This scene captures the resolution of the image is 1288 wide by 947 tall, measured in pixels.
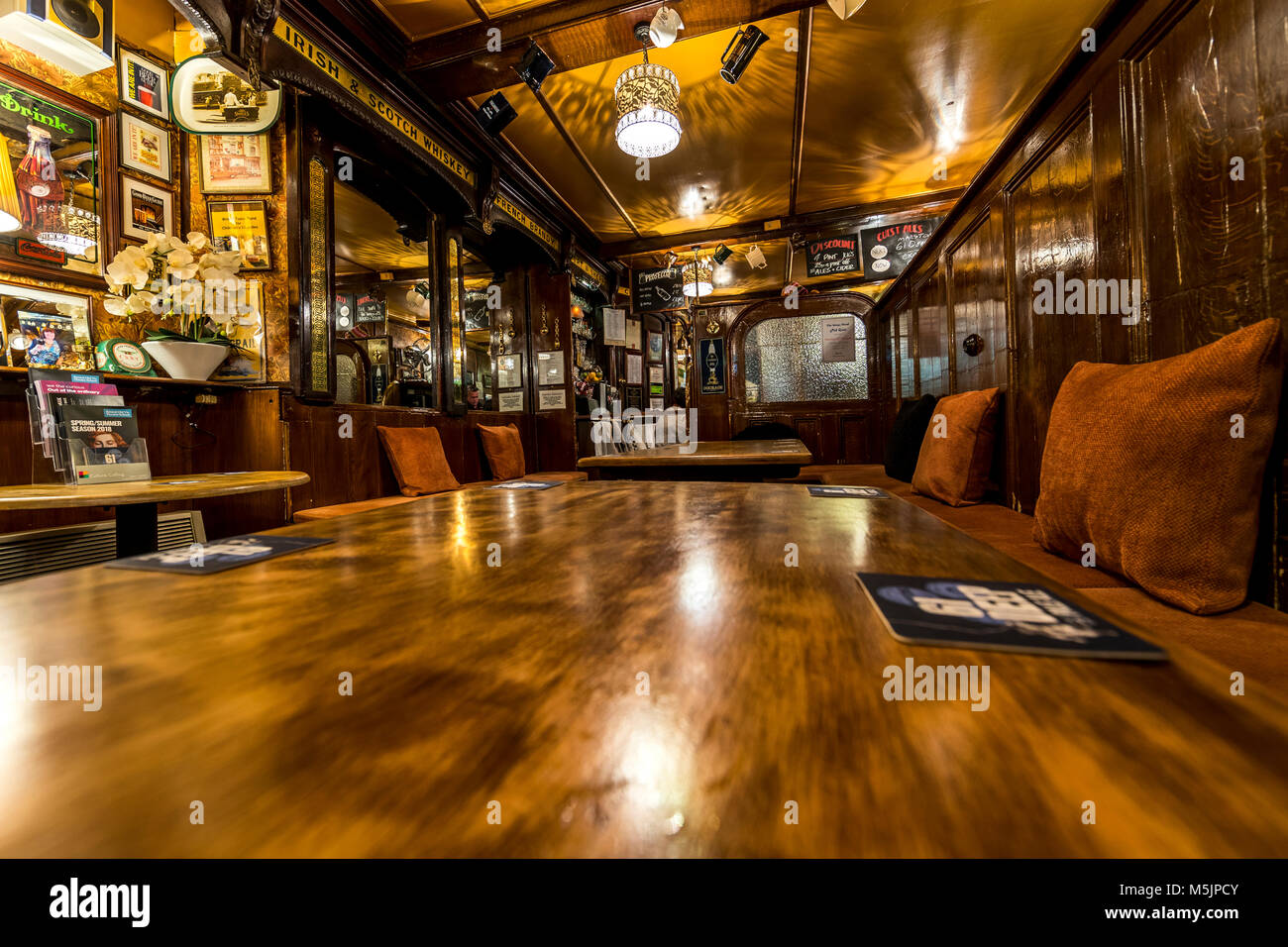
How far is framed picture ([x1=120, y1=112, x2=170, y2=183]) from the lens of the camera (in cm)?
273

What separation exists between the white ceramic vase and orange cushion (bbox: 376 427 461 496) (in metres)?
1.13

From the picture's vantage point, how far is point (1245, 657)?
31.2 inches

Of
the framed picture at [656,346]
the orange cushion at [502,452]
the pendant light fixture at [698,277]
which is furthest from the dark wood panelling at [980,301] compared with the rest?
the framed picture at [656,346]

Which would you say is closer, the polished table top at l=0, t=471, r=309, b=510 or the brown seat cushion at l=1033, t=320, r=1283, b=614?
the brown seat cushion at l=1033, t=320, r=1283, b=614

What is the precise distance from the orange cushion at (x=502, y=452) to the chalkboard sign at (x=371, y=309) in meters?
2.66

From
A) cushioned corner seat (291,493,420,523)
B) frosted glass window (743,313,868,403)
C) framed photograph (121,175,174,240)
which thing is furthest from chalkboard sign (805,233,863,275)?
framed photograph (121,175,174,240)

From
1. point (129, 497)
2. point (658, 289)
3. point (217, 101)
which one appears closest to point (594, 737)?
point (129, 497)

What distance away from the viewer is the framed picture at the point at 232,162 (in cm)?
297

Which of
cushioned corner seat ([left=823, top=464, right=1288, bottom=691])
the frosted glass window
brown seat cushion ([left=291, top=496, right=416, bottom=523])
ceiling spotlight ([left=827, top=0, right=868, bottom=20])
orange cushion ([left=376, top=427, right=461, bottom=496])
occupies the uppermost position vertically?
ceiling spotlight ([left=827, top=0, right=868, bottom=20])

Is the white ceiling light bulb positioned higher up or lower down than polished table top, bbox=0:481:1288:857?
higher up

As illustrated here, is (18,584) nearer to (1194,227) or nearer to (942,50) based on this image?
(1194,227)

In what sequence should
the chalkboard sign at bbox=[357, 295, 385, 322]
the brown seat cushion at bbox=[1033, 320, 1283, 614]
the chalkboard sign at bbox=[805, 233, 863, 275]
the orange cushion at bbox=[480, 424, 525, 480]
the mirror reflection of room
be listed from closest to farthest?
the brown seat cushion at bbox=[1033, 320, 1283, 614] < the mirror reflection of room < the orange cushion at bbox=[480, 424, 525, 480] < the chalkboard sign at bbox=[805, 233, 863, 275] < the chalkboard sign at bbox=[357, 295, 385, 322]

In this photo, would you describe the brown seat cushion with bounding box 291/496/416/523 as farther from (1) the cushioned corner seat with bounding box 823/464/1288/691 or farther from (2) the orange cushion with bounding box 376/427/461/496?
(1) the cushioned corner seat with bounding box 823/464/1288/691
